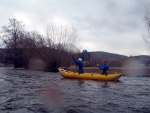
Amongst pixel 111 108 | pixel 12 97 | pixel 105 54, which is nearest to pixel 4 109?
pixel 12 97

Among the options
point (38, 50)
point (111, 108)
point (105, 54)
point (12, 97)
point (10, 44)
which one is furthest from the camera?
point (105, 54)

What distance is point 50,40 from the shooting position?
36750mm

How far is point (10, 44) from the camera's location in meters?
48.9

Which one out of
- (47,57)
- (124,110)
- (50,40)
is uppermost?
(50,40)

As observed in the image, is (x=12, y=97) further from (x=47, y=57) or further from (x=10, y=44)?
(x=10, y=44)

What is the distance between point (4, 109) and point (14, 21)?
44.2 m

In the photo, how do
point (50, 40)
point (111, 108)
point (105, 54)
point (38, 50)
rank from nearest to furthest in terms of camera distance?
point (111, 108), point (50, 40), point (38, 50), point (105, 54)

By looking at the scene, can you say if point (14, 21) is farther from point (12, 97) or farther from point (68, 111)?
point (68, 111)

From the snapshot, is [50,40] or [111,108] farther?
[50,40]

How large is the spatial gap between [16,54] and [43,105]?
137 ft

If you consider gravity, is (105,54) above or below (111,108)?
above

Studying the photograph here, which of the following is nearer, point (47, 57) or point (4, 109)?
point (4, 109)

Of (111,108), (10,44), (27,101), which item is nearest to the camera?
(111,108)

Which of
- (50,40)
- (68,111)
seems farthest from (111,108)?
(50,40)
